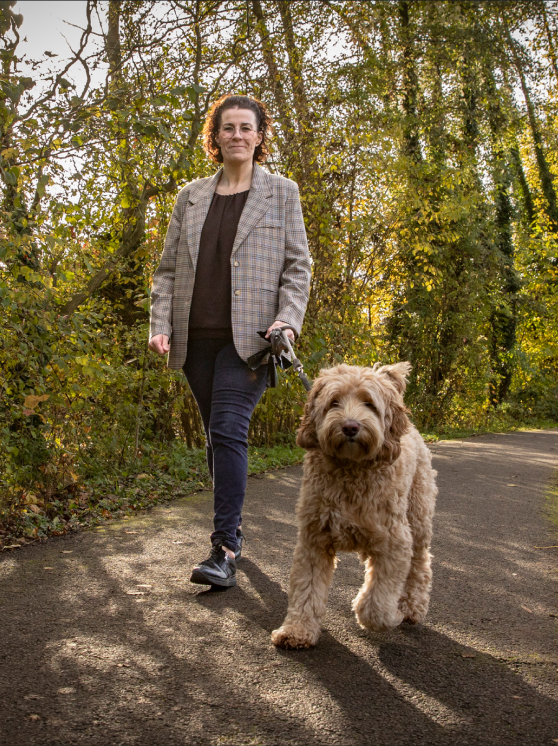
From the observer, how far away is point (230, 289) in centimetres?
399

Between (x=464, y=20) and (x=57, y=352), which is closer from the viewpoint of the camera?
(x=464, y=20)

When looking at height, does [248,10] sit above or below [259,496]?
above

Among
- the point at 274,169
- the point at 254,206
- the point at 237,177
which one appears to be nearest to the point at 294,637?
the point at 254,206

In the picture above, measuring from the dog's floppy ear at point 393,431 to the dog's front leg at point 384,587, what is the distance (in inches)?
14.1

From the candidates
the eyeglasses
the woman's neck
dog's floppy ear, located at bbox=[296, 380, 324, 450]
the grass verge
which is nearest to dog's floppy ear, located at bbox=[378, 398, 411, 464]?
dog's floppy ear, located at bbox=[296, 380, 324, 450]

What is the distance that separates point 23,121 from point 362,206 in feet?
20.6

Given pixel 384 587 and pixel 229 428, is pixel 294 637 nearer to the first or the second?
pixel 384 587

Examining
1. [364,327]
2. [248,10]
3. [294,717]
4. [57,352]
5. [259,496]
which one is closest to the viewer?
[294,717]

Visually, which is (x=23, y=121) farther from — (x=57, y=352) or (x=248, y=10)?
(x=248, y=10)

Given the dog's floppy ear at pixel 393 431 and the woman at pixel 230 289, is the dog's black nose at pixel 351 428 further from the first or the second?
the woman at pixel 230 289

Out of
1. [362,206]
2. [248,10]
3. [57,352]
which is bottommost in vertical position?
[57,352]

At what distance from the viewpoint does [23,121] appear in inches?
176

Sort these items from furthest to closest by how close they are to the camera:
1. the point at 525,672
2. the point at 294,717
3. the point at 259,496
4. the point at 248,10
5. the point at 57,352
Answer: the point at 248,10 < the point at 259,496 < the point at 57,352 < the point at 525,672 < the point at 294,717

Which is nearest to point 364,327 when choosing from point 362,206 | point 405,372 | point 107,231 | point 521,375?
point 362,206
